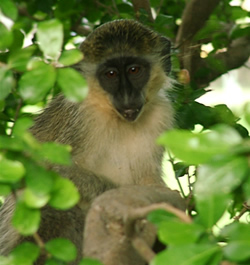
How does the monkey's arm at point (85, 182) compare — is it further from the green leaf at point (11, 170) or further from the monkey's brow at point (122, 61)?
the green leaf at point (11, 170)

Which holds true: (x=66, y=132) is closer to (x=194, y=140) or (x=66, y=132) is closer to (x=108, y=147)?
(x=108, y=147)

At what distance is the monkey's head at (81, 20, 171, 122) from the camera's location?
3834mm

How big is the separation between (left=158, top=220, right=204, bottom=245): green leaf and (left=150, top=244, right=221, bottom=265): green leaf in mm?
20

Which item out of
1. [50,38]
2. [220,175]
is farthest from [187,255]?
[50,38]

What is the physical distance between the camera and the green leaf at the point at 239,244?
1463mm

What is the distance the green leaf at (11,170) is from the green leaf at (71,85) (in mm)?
254

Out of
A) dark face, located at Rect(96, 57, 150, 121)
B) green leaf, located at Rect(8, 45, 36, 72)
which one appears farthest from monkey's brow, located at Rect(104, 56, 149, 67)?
green leaf, located at Rect(8, 45, 36, 72)

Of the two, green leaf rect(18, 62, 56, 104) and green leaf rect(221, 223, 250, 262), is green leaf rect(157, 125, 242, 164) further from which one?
green leaf rect(18, 62, 56, 104)

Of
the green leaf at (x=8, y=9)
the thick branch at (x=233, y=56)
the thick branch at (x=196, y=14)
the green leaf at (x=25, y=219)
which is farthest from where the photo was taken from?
the thick branch at (x=233, y=56)

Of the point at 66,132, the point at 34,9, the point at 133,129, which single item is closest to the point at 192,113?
the point at 133,129

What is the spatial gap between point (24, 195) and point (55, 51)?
0.42 m

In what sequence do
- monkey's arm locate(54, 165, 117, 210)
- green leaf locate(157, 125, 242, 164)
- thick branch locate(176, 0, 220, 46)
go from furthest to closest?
thick branch locate(176, 0, 220, 46) → monkey's arm locate(54, 165, 117, 210) → green leaf locate(157, 125, 242, 164)

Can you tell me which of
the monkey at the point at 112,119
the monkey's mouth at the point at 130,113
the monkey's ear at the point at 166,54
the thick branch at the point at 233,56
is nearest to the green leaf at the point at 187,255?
the monkey's mouth at the point at 130,113

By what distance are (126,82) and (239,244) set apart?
7.83ft
